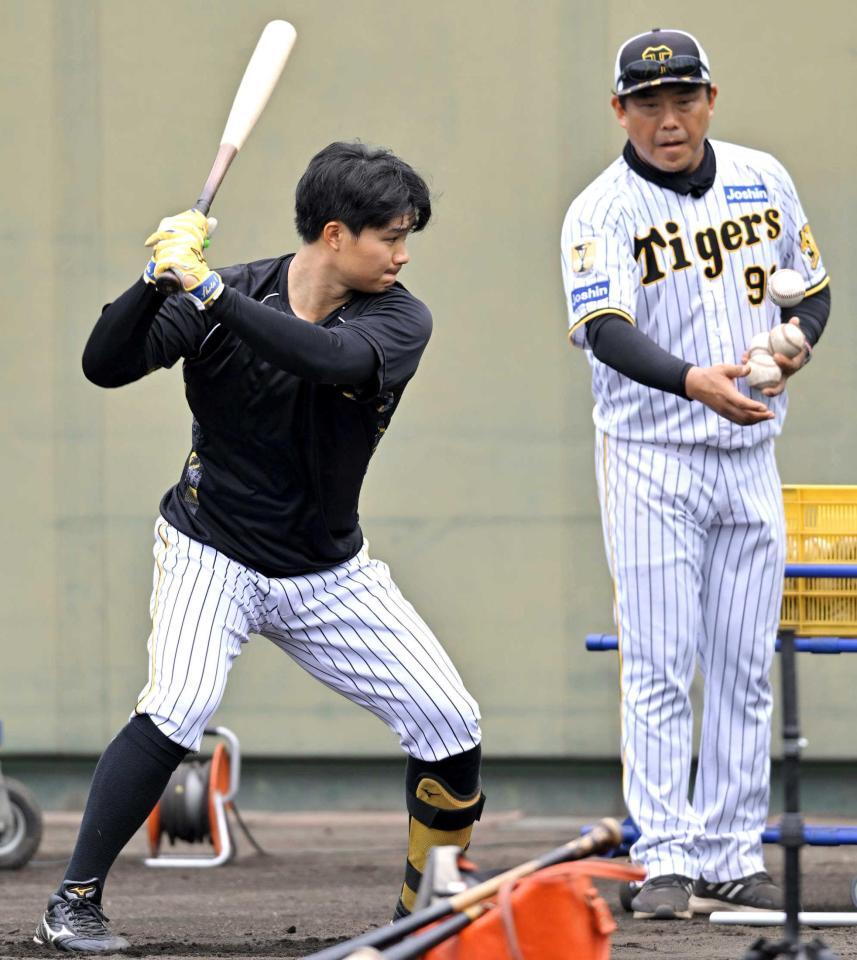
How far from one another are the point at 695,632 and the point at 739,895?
2.28ft

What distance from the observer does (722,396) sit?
439 cm

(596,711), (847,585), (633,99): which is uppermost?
(633,99)

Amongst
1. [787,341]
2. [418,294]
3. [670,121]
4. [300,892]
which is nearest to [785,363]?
[787,341]

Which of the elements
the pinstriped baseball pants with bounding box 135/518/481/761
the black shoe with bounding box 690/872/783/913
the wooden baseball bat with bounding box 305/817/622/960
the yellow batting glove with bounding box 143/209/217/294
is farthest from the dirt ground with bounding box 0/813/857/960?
the yellow batting glove with bounding box 143/209/217/294

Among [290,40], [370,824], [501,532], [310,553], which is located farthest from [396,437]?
[310,553]

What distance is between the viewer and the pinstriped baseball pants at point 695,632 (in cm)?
475

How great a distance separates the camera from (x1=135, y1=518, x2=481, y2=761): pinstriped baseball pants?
13.3ft

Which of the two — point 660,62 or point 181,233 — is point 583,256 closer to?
point 660,62

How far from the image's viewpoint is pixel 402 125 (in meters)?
7.18

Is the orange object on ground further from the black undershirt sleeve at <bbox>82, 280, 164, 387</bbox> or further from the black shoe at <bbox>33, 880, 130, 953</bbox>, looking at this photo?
the black undershirt sleeve at <bbox>82, 280, 164, 387</bbox>

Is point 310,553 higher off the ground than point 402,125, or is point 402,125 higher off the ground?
point 402,125

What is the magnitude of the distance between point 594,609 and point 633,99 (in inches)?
113

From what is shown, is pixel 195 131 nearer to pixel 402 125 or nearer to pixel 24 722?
pixel 402 125

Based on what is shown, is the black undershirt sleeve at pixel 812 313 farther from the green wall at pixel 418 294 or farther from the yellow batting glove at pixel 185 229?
Result: the green wall at pixel 418 294
